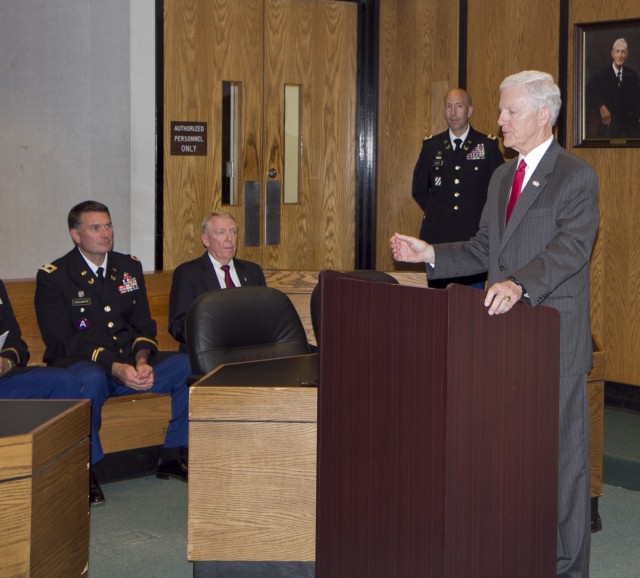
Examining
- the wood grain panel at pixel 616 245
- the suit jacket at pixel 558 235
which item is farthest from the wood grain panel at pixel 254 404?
the wood grain panel at pixel 616 245

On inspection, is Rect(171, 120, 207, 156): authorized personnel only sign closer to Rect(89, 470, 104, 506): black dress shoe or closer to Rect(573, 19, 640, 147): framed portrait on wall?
Rect(573, 19, 640, 147): framed portrait on wall

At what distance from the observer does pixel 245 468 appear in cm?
314

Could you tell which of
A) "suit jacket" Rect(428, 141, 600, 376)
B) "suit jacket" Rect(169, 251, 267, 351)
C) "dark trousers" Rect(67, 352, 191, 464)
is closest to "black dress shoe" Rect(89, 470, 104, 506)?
→ "dark trousers" Rect(67, 352, 191, 464)

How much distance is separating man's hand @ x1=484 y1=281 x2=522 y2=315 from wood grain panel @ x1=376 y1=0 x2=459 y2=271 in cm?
454

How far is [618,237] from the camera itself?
5.71m

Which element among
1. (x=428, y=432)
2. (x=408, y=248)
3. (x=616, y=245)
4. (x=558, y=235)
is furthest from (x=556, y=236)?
(x=616, y=245)

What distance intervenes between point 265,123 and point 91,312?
2647 millimetres

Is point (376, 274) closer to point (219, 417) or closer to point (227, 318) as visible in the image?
point (227, 318)

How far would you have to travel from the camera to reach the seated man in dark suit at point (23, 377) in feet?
13.1

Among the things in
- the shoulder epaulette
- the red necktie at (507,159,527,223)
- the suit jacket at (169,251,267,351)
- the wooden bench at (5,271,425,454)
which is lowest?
the wooden bench at (5,271,425,454)

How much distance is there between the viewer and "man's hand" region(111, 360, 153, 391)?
14.2ft

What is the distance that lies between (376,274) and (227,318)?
41.4 inches

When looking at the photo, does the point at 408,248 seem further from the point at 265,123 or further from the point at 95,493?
the point at 265,123

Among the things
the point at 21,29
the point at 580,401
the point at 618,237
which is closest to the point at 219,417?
the point at 580,401
